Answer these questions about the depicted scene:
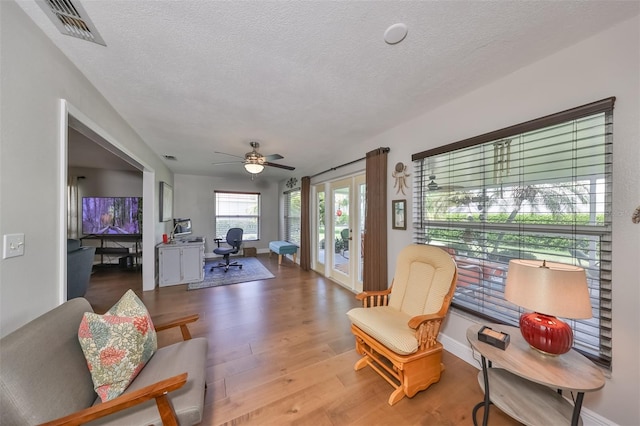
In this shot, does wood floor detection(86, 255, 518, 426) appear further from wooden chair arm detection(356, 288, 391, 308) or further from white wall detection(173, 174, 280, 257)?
white wall detection(173, 174, 280, 257)

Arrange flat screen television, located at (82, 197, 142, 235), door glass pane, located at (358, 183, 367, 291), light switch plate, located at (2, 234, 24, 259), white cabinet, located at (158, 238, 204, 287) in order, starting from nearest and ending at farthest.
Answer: light switch plate, located at (2, 234, 24, 259), door glass pane, located at (358, 183, 367, 291), white cabinet, located at (158, 238, 204, 287), flat screen television, located at (82, 197, 142, 235)

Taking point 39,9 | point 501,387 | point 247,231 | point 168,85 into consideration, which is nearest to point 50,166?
point 39,9

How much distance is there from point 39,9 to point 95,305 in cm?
376

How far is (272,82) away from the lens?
1919mm

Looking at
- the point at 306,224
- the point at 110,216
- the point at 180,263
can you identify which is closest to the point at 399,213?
the point at 306,224

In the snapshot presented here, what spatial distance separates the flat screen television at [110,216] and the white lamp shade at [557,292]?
6.84m

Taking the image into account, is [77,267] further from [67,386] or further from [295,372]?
[295,372]

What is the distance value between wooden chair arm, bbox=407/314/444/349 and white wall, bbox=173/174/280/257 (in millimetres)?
5953

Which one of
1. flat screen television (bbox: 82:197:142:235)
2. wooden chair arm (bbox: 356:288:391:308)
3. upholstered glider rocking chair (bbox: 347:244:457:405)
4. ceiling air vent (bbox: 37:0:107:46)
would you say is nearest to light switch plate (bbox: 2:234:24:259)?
ceiling air vent (bbox: 37:0:107:46)

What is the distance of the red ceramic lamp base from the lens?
4.08ft

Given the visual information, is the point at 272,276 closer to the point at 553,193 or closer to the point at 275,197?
the point at 275,197

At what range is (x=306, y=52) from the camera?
156 centimetres

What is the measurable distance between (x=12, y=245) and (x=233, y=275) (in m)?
3.89

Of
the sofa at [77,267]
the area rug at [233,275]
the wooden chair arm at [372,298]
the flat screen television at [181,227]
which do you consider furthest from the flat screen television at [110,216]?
the wooden chair arm at [372,298]
